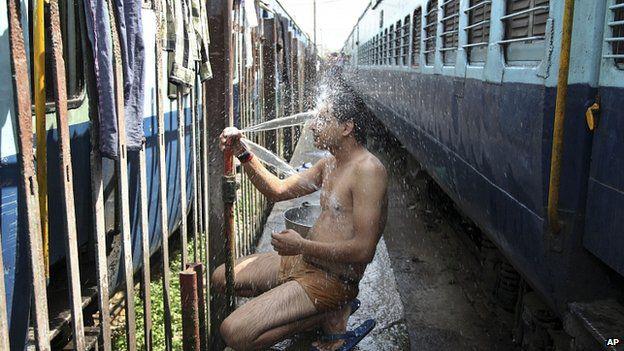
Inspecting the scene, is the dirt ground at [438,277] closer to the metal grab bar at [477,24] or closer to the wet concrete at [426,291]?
the wet concrete at [426,291]

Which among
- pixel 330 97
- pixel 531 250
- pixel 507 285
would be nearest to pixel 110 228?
pixel 330 97

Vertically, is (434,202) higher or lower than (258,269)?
lower

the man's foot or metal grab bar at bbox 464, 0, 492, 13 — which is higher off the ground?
metal grab bar at bbox 464, 0, 492, 13

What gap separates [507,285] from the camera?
3.90 metres

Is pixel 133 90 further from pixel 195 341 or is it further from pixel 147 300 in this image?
pixel 195 341

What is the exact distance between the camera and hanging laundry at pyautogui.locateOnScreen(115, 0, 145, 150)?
223cm

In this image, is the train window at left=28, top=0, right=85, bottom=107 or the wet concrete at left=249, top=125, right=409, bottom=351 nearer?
the train window at left=28, top=0, right=85, bottom=107

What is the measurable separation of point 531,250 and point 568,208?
38cm

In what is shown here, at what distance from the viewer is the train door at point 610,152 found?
1971mm

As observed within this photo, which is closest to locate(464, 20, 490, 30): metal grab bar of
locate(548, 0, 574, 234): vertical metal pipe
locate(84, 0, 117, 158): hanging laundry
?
locate(548, 0, 574, 234): vertical metal pipe

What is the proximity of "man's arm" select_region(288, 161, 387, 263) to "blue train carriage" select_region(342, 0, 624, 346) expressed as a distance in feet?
2.14

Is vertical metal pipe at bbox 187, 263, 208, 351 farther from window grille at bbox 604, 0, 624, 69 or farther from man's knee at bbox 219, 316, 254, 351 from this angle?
window grille at bbox 604, 0, 624, 69

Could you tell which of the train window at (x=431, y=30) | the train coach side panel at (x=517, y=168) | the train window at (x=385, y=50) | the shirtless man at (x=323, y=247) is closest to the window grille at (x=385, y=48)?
the train window at (x=385, y=50)

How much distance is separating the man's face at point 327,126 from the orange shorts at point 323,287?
693mm
